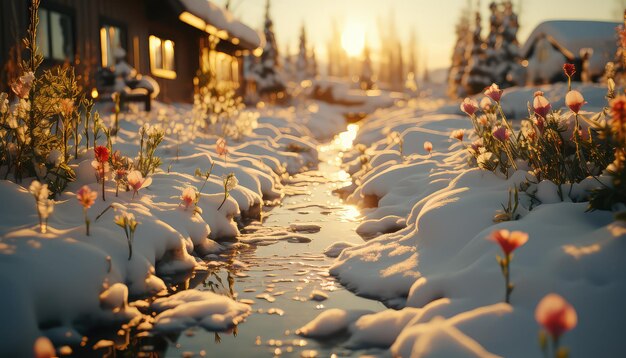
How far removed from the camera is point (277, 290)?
362cm

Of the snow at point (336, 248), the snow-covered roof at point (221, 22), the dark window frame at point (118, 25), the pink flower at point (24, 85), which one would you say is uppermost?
the snow-covered roof at point (221, 22)

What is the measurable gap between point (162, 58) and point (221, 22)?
6.43 feet

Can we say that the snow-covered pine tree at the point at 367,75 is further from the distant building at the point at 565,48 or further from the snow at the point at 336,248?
the snow at the point at 336,248

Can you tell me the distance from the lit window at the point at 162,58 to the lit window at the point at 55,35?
3629mm

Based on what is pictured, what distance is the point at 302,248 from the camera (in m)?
4.70

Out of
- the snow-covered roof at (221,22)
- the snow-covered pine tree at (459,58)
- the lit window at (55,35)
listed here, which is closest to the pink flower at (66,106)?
the lit window at (55,35)

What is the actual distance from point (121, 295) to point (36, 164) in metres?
1.79

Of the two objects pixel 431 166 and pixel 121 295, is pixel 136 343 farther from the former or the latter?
pixel 431 166

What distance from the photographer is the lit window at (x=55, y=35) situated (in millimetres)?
10070

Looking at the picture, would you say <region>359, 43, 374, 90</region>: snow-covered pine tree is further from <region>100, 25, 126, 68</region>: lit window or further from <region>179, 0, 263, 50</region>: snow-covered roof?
<region>100, 25, 126, 68</region>: lit window

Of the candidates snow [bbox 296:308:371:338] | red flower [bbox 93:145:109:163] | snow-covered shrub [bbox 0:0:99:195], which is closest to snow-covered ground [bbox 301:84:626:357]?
snow [bbox 296:308:371:338]

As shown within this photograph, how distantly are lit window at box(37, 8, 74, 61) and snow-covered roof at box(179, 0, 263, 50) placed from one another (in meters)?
2.69

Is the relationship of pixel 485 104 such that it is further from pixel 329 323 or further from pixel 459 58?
pixel 459 58

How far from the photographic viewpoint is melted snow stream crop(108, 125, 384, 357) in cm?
275
